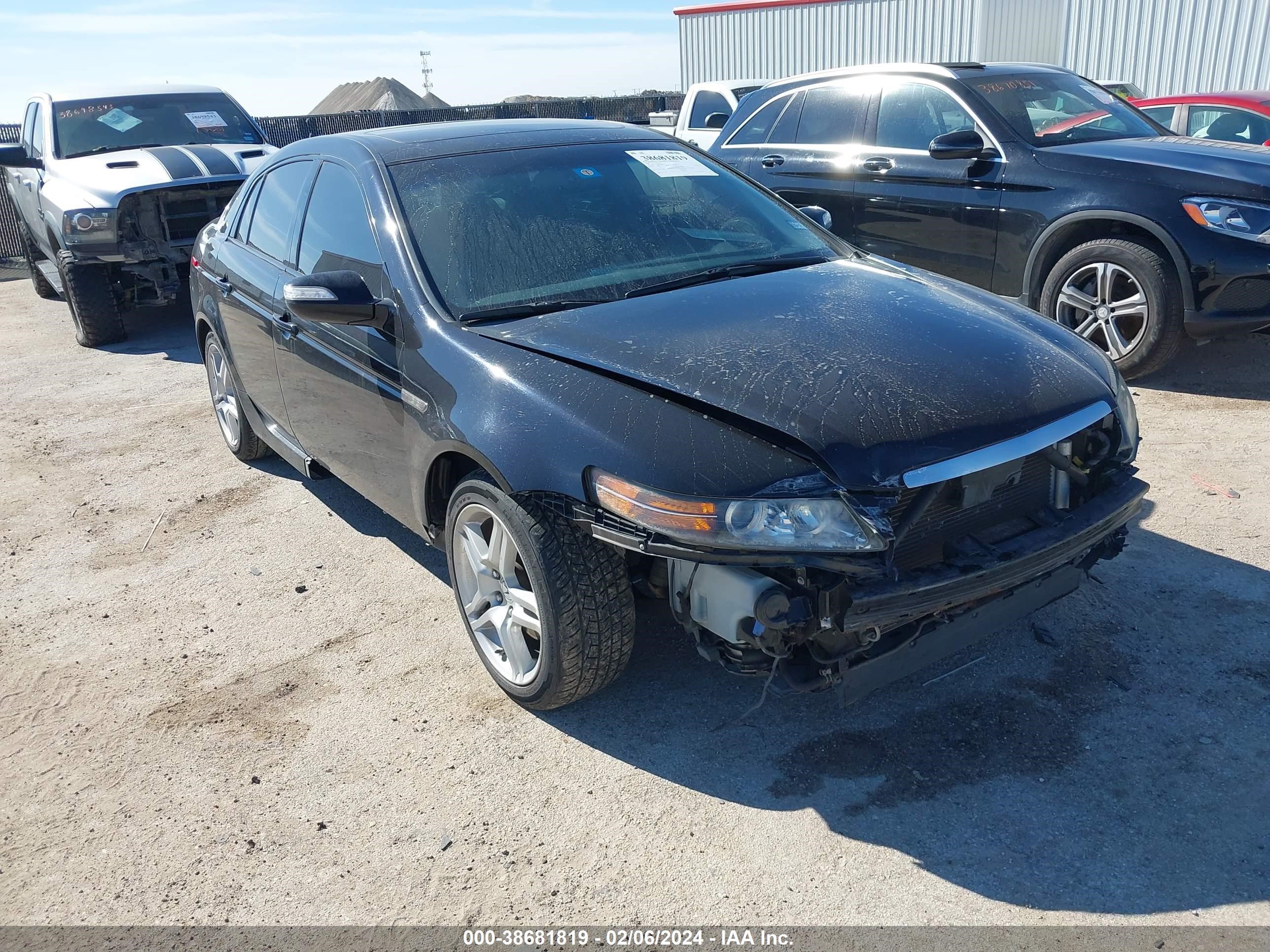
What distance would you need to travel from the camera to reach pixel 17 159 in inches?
365

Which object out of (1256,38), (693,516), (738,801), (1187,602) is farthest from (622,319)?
(1256,38)

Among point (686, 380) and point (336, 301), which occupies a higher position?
point (336, 301)

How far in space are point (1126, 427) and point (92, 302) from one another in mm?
8584

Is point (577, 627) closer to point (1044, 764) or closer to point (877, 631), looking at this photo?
point (877, 631)

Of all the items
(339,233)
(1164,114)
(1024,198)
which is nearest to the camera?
(339,233)

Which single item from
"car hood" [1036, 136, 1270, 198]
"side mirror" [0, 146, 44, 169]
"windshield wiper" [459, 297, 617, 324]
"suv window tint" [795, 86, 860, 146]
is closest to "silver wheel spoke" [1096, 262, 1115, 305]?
"car hood" [1036, 136, 1270, 198]

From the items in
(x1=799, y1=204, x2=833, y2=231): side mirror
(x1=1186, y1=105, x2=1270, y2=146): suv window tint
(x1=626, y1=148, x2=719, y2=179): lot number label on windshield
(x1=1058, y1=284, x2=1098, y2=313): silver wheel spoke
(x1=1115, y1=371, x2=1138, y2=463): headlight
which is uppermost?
(x1=626, y1=148, x2=719, y2=179): lot number label on windshield

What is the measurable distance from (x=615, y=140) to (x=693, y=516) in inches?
87.0

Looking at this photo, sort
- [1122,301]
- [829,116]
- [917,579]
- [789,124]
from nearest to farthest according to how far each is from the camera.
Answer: [917,579] < [1122,301] < [829,116] < [789,124]

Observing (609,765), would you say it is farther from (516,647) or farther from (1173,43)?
(1173,43)

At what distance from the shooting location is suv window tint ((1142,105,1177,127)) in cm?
1001

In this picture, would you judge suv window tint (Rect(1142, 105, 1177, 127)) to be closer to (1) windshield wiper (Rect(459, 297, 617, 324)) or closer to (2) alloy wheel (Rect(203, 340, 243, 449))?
(1) windshield wiper (Rect(459, 297, 617, 324))

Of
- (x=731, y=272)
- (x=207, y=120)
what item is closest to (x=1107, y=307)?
(x=731, y=272)

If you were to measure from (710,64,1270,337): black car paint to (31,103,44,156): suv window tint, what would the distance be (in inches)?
274
